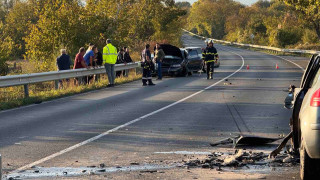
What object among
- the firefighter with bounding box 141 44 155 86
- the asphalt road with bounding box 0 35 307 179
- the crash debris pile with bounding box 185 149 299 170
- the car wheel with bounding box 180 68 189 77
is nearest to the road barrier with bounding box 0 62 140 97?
the asphalt road with bounding box 0 35 307 179

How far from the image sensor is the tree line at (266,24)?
6631cm

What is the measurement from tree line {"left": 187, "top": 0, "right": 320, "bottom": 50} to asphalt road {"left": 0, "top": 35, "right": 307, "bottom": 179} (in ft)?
91.0

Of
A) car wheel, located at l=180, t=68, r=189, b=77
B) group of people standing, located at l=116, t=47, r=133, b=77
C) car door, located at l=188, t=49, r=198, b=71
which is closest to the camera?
group of people standing, located at l=116, t=47, r=133, b=77

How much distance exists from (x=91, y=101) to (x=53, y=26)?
46.7 feet

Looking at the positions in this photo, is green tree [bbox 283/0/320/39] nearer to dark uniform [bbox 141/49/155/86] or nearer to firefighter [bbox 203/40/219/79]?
firefighter [bbox 203/40/219/79]

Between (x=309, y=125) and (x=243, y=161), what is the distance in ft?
7.05

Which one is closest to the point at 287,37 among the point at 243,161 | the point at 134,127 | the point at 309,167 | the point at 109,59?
the point at 109,59

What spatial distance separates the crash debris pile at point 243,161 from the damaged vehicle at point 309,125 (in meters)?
0.56

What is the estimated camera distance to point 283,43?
7981cm

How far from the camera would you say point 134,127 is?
11781 millimetres

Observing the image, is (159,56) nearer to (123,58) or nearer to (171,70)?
(171,70)

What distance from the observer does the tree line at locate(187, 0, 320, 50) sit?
66312 mm

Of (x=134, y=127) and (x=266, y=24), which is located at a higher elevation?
(x=266, y=24)

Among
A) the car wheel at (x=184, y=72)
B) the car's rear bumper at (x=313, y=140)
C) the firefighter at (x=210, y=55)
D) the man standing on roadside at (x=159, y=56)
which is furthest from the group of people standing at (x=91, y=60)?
the car's rear bumper at (x=313, y=140)
